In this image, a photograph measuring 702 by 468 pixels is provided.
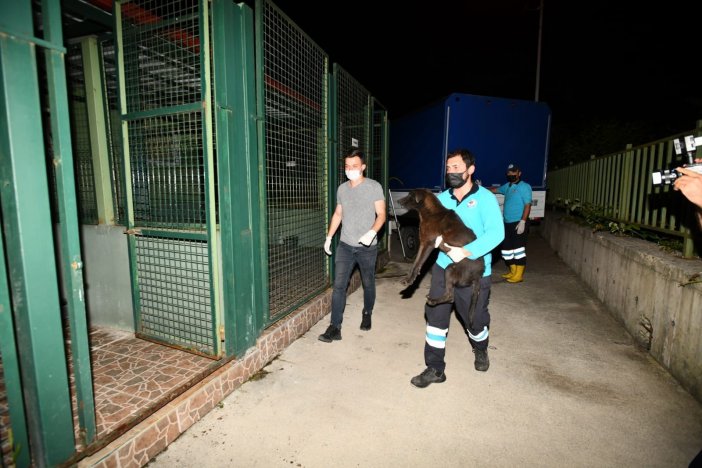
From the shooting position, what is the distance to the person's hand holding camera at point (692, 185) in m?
1.58

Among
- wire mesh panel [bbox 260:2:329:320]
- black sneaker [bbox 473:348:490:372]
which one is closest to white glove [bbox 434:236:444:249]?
black sneaker [bbox 473:348:490:372]

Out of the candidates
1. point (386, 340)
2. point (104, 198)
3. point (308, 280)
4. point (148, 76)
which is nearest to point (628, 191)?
point (386, 340)

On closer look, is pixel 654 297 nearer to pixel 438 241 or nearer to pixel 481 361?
pixel 481 361

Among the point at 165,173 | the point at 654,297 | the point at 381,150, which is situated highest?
the point at 381,150

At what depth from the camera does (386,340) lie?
3.87m

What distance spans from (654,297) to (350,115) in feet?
14.2

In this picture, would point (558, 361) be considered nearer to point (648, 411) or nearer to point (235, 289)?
point (648, 411)

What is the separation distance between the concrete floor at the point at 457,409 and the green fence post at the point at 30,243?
740 mm

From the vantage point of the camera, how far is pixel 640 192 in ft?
14.4

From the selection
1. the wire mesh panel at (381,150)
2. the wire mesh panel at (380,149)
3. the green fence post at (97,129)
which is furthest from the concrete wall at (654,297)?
the green fence post at (97,129)

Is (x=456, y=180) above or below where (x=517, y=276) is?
above

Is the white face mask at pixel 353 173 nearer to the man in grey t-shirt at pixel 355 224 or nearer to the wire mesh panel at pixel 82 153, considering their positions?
the man in grey t-shirt at pixel 355 224

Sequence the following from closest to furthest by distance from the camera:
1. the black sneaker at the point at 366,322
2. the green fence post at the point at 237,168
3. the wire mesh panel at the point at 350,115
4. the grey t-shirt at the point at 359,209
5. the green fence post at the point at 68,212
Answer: the green fence post at the point at 68,212, the green fence post at the point at 237,168, the grey t-shirt at the point at 359,209, the black sneaker at the point at 366,322, the wire mesh panel at the point at 350,115

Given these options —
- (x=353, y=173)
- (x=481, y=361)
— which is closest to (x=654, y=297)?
(x=481, y=361)
